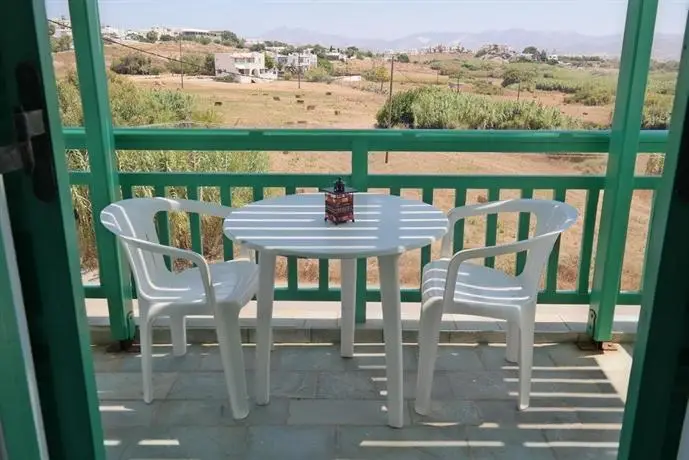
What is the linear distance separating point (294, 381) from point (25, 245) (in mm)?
1737

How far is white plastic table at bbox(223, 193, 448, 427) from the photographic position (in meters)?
2.03

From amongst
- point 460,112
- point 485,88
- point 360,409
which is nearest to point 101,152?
point 360,409

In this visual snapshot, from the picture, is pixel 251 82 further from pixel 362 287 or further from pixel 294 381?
pixel 294 381

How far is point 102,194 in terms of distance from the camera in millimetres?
2697

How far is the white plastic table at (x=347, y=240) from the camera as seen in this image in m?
2.03

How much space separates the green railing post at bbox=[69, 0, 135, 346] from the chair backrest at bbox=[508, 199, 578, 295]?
1927 millimetres

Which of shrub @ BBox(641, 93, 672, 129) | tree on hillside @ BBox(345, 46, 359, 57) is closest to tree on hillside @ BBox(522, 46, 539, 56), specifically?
shrub @ BBox(641, 93, 672, 129)

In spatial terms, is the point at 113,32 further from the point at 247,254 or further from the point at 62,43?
the point at 247,254

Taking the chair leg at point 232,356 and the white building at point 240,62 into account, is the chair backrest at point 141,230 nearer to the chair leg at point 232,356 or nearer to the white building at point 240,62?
the chair leg at point 232,356

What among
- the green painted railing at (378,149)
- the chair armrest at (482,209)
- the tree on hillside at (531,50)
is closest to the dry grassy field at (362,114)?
the green painted railing at (378,149)

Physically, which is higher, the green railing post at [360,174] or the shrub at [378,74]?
the shrub at [378,74]

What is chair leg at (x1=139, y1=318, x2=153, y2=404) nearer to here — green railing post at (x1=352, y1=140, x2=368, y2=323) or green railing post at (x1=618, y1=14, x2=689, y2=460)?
green railing post at (x1=352, y1=140, x2=368, y2=323)

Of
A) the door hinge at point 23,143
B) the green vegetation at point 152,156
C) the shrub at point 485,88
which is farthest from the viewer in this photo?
the green vegetation at point 152,156

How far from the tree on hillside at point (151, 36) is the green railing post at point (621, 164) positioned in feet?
8.32
